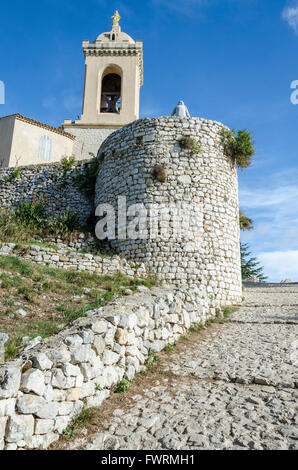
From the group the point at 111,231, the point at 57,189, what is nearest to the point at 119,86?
the point at 57,189

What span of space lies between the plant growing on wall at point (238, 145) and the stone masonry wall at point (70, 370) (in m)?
7.08

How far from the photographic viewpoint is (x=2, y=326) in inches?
179

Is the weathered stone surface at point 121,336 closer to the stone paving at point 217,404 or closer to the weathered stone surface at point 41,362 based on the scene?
the stone paving at point 217,404

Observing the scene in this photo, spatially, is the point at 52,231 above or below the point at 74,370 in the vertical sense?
above

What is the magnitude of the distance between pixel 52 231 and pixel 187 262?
517 centimetres

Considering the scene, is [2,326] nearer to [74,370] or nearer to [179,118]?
[74,370]

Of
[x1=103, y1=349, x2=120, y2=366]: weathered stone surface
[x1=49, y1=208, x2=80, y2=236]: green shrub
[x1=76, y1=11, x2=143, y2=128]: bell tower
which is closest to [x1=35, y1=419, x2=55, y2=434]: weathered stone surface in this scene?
[x1=103, y1=349, x2=120, y2=366]: weathered stone surface

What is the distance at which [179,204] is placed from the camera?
368 inches

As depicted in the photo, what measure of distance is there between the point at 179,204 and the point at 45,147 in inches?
529

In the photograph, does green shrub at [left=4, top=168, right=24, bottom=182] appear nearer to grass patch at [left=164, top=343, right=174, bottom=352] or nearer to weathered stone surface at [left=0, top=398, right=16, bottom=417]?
grass patch at [left=164, top=343, right=174, bottom=352]

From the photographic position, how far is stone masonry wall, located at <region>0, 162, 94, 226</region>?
41.3 ft

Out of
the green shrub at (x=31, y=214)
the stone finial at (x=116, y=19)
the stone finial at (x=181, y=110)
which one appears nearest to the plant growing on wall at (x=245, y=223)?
the stone finial at (x=181, y=110)

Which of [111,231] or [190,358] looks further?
[111,231]
